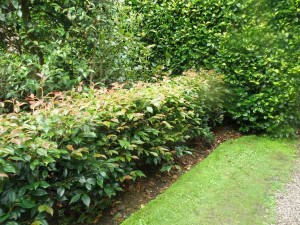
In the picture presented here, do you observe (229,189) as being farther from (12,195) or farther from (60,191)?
(12,195)

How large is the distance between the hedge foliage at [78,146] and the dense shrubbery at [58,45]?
0.80 meters

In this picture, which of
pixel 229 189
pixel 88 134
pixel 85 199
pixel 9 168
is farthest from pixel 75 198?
pixel 229 189

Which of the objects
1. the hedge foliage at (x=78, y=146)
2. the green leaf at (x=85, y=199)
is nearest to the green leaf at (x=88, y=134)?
the hedge foliage at (x=78, y=146)

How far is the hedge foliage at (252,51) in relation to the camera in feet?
14.5

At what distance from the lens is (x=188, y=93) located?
3.92m

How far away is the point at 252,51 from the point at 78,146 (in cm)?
308

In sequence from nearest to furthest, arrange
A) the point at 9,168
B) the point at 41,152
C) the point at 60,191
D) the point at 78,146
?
the point at 9,168
the point at 41,152
the point at 60,191
the point at 78,146

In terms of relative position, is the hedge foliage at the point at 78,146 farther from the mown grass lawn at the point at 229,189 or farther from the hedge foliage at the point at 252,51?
the hedge foliage at the point at 252,51

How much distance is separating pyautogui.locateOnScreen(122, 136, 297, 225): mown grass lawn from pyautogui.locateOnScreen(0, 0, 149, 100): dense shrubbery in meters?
1.82

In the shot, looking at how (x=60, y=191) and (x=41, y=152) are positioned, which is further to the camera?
(x=60, y=191)

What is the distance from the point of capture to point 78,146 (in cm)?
257

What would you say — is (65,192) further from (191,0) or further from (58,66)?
(191,0)

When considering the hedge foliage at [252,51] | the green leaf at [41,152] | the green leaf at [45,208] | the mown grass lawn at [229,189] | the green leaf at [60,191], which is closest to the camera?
the green leaf at [41,152]

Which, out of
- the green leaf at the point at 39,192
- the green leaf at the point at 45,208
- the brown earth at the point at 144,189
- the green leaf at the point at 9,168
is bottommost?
the brown earth at the point at 144,189
